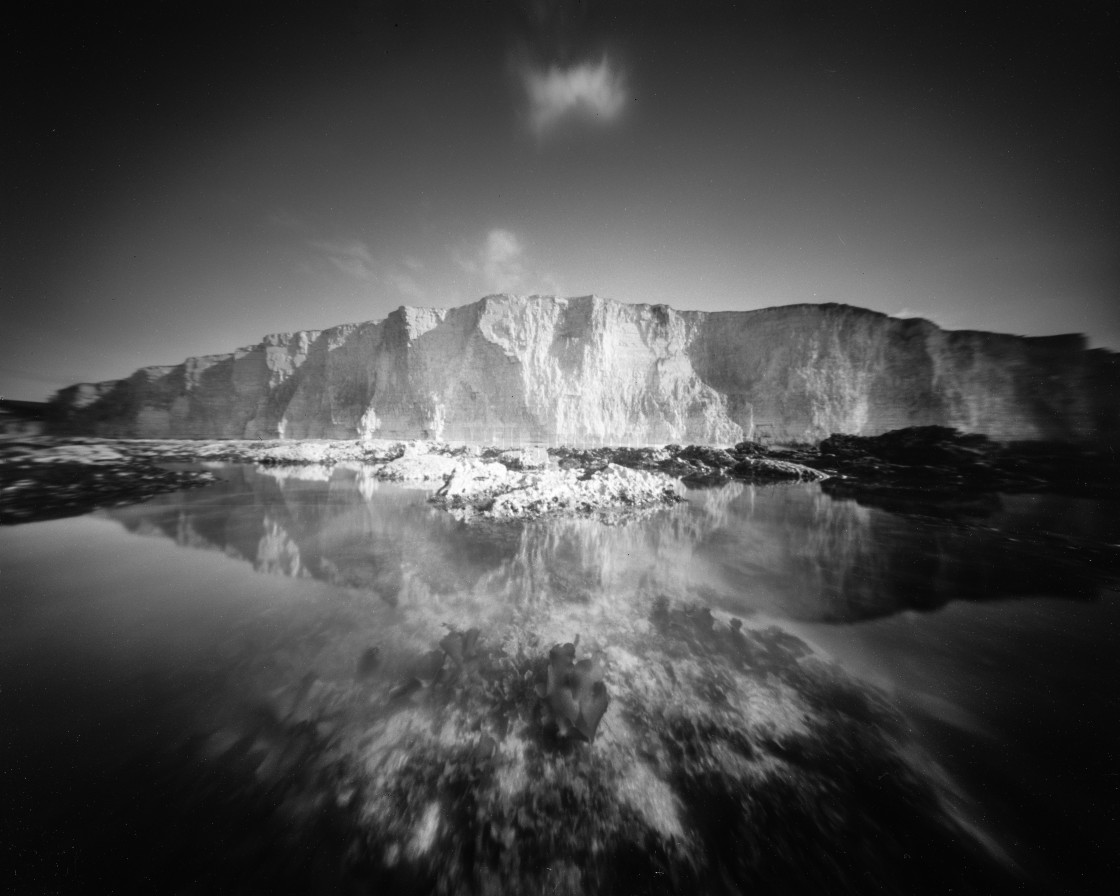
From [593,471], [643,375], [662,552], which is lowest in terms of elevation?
[662,552]

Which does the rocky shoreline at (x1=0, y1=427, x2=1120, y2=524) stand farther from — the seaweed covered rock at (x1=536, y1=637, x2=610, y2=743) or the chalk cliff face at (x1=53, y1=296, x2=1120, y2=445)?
the chalk cliff face at (x1=53, y1=296, x2=1120, y2=445)

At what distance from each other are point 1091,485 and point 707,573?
20.8 metres

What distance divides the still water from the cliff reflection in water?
0.18 feet

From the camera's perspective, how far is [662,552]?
5543 mm

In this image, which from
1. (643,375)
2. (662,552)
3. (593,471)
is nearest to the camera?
(662,552)

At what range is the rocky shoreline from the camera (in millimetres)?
7973

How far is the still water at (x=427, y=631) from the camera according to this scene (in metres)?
1.70

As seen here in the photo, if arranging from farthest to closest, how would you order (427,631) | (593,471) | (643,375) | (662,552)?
(643,375), (593,471), (662,552), (427,631)

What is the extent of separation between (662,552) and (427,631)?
3.68 m

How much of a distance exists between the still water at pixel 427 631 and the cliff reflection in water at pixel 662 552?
0.06m

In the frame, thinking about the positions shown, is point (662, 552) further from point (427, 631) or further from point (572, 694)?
point (427, 631)

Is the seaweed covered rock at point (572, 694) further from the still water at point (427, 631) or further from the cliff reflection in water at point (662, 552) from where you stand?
the cliff reflection in water at point (662, 552)

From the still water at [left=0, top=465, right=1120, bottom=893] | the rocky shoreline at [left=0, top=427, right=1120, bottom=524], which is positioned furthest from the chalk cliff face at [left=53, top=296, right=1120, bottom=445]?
the still water at [left=0, top=465, right=1120, bottom=893]

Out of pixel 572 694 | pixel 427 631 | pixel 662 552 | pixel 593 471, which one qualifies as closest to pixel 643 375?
pixel 593 471
